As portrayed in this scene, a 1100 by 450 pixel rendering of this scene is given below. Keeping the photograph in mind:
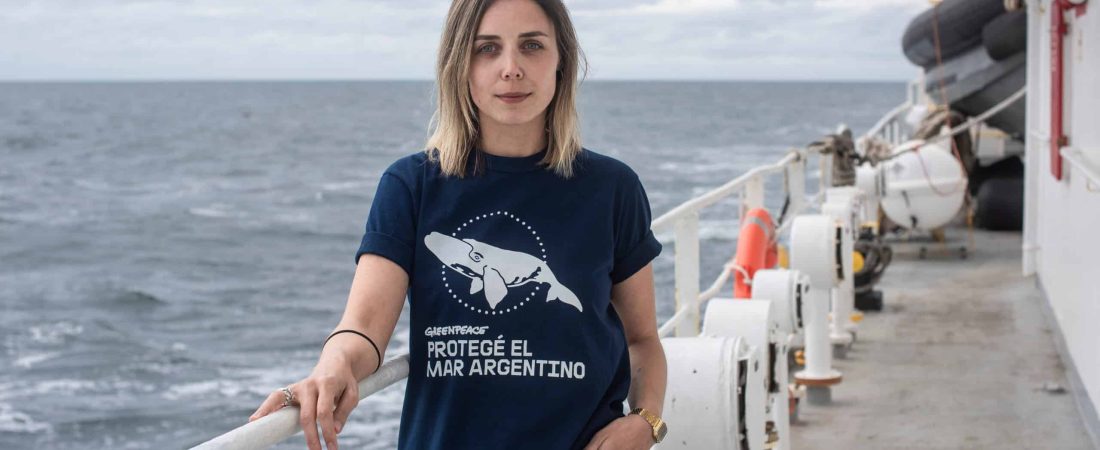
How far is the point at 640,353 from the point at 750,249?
2.40m

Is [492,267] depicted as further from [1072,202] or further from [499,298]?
[1072,202]

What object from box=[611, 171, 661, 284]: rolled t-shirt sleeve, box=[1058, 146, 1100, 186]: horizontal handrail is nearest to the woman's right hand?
box=[611, 171, 661, 284]: rolled t-shirt sleeve

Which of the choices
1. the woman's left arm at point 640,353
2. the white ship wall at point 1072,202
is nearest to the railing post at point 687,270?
the white ship wall at point 1072,202

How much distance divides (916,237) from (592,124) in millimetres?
70601

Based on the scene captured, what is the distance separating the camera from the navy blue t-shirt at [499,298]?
61.2 inches

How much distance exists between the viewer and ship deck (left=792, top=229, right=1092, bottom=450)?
4.41 meters

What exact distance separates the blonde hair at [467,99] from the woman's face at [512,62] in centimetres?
1

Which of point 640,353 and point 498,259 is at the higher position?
point 498,259

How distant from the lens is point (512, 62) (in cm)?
158

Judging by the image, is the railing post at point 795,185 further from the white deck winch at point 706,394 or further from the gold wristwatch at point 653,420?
the gold wristwatch at point 653,420

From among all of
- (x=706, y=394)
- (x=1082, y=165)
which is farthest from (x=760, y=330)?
(x=1082, y=165)

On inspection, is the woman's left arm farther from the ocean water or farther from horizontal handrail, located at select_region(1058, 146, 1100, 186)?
the ocean water

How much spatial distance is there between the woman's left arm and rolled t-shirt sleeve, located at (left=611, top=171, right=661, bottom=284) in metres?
0.02

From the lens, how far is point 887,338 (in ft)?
19.9
